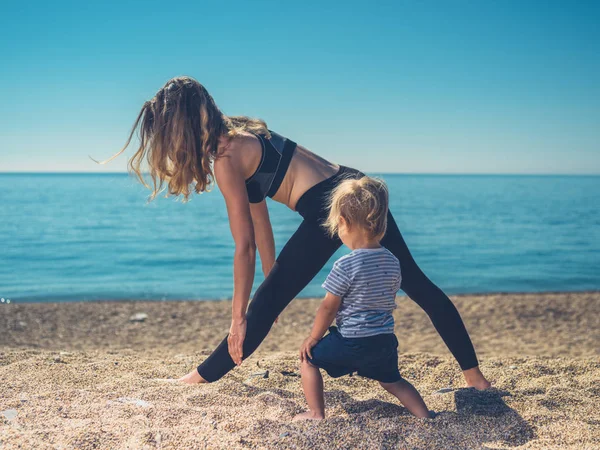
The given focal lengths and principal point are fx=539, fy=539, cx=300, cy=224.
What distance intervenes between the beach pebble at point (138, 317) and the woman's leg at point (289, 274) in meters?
5.13

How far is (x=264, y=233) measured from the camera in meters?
3.55

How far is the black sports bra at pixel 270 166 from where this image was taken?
305 centimetres

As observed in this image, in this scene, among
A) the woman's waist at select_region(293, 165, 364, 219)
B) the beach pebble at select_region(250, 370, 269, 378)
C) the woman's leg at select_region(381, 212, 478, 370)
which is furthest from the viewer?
the beach pebble at select_region(250, 370, 269, 378)

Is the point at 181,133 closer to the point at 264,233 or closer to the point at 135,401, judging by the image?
the point at 264,233

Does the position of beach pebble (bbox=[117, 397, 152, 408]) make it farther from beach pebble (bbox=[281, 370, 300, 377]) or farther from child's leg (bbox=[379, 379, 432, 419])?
child's leg (bbox=[379, 379, 432, 419])

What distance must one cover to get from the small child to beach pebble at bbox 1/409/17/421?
4.74 feet

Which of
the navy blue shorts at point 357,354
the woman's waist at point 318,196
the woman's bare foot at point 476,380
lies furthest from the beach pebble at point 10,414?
the woman's bare foot at point 476,380

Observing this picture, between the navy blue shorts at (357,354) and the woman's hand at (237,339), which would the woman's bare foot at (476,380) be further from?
the woman's hand at (237,339)

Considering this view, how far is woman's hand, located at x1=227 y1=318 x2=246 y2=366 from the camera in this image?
3.07 metres

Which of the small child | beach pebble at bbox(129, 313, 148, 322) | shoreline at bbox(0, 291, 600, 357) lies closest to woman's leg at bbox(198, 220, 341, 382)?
the small child

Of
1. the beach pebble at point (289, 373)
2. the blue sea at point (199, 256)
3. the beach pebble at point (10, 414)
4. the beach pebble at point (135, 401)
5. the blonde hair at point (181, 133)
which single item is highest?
the blonde hair at point (181, 133)

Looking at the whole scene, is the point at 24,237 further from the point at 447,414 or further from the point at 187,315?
the point at 447,414

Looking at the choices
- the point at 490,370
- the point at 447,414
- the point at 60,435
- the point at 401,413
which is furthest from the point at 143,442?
the point at 490,370

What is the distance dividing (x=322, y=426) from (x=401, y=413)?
1.75ft
